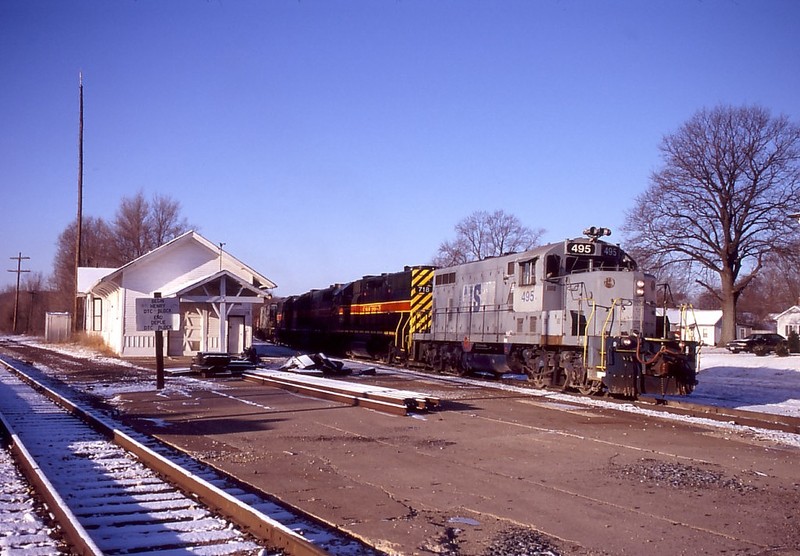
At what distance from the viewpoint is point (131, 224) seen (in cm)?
7194

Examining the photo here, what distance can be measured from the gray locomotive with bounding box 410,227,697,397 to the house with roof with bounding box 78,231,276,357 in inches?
484

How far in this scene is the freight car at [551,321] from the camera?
51.8ft

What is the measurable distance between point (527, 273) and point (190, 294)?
17.4 metres

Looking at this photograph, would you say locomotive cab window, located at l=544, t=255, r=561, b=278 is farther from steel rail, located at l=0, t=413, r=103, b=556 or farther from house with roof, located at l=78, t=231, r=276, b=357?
house with roof, located at l=78, t=231, r=276, b=357

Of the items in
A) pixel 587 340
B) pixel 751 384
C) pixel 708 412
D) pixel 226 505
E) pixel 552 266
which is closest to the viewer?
pixel 226 505

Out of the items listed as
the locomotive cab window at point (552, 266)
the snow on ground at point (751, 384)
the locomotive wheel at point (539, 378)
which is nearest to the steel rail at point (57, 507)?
the locomotive cab window at point (552, 266)

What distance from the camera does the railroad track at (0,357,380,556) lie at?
5.50 m

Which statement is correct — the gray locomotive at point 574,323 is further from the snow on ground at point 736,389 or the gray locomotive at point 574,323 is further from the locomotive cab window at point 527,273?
the snow on ground at point 736,389

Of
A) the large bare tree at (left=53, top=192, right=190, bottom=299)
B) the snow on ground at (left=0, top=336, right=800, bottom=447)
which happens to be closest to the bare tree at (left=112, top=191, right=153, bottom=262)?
the large bare tree at (left=53, top=192, right=190, bottom=299)

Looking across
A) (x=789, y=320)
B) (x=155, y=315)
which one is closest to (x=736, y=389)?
(x=155, y=315)

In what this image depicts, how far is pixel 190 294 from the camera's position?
31.6m

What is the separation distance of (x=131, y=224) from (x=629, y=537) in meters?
72.0

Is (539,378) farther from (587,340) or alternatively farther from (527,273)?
(587,340)

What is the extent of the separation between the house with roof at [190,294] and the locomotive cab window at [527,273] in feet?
48.5
